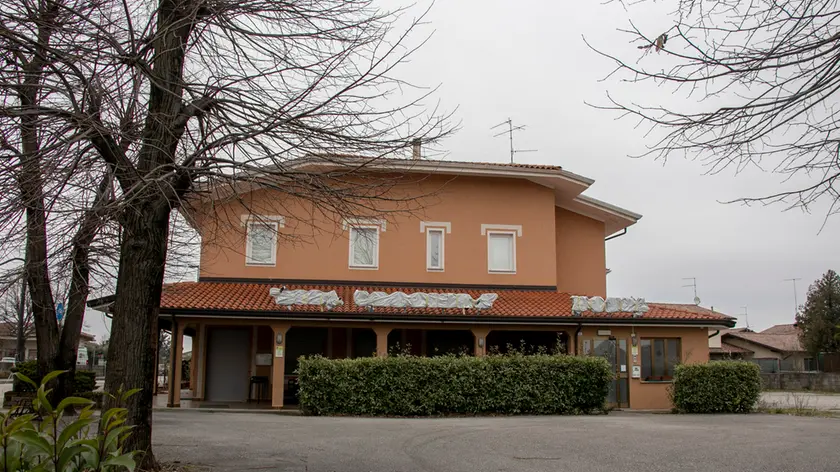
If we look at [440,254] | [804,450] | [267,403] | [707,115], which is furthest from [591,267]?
[707,115]

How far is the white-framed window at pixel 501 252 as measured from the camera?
24.5m

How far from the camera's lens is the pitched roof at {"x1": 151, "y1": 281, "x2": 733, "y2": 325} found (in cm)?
2053

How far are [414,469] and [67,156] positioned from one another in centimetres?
546

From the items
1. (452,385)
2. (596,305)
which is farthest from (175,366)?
(596,305)

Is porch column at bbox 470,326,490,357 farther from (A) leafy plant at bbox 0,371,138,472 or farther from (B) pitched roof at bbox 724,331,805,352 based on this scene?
(B) pitched roof at bbox 724,331,805,352

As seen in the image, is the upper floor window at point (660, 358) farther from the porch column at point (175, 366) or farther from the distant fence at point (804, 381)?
the distant fence at point (804, 381)

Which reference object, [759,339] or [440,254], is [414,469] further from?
[759,339]

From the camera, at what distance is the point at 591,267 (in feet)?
87.4

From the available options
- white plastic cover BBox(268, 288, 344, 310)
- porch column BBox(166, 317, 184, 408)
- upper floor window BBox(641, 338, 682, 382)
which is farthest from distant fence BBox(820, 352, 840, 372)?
porch column BBox(166, 317, 184, 408)

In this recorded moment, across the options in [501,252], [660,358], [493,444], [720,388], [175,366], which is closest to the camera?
[493,444]

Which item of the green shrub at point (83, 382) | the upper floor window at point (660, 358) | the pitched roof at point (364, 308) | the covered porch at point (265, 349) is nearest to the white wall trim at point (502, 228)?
the pitched roof at point (364, 308)

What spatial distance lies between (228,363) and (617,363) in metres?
11.9

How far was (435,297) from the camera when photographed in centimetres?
2131

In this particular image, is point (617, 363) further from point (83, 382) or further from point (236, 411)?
point (83, 382)
